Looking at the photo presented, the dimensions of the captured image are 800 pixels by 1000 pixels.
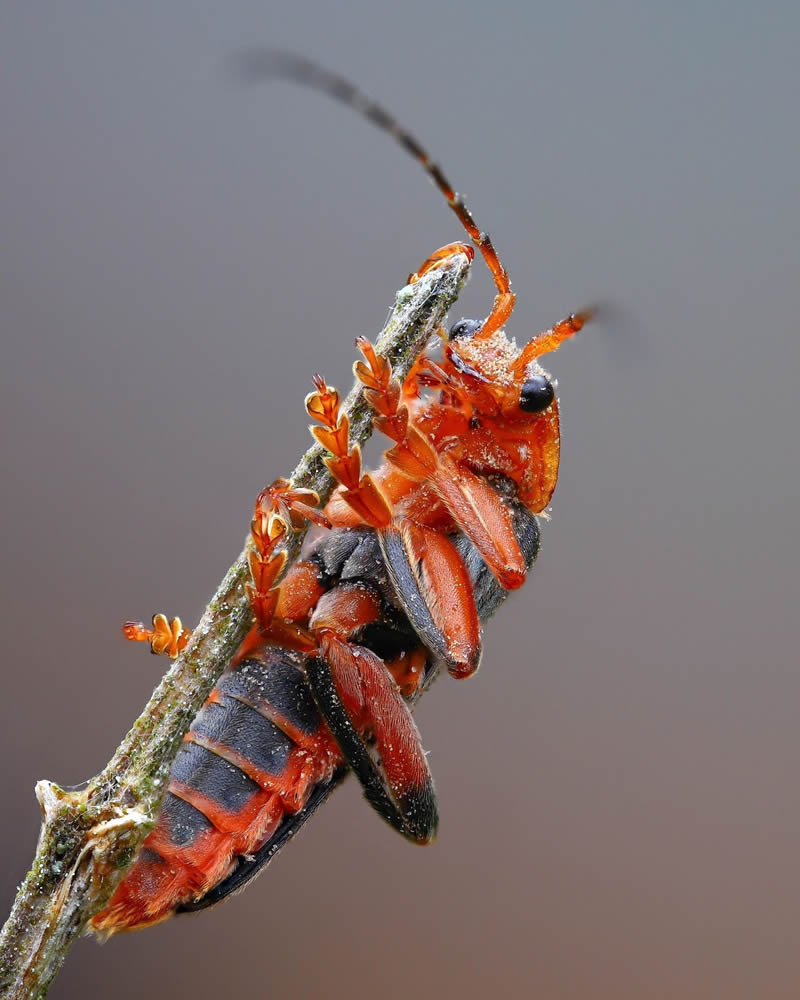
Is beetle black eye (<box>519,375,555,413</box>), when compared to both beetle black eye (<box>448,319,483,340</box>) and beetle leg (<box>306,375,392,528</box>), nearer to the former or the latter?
beetle black eye (<box>448,319,483,340</box>)

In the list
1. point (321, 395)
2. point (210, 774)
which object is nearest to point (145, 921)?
point (210, 774)

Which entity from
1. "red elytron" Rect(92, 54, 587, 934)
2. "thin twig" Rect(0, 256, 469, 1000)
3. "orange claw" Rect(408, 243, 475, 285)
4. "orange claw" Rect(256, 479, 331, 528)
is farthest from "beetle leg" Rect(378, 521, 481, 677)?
"orange claw" Rect(408, 243, 475, 285)

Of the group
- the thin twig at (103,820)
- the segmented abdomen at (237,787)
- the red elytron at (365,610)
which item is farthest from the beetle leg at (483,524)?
the thin twig at (103,820)

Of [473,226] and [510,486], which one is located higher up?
[473,226]

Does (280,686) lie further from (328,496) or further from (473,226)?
(473,226)

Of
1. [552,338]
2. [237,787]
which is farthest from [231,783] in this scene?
[552,338]

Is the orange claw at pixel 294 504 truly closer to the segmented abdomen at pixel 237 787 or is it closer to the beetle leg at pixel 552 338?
the segmented abdomen at pixel 237 787

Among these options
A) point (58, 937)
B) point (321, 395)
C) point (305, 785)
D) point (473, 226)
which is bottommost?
point (58, 937)
